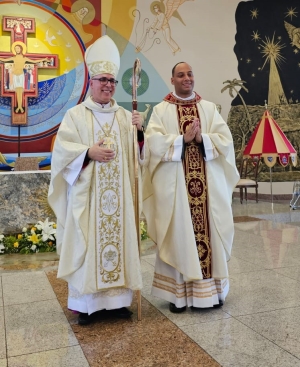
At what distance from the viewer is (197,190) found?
3240 millimetres

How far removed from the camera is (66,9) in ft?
30.2

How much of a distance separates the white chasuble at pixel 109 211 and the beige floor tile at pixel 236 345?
628 mm

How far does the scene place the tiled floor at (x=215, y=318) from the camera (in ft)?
7.97

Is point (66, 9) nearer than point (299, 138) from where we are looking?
Yes

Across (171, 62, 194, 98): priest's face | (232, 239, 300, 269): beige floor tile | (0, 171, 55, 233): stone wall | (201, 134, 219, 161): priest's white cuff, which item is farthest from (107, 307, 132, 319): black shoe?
(0, 171, 55, 233): stone wall

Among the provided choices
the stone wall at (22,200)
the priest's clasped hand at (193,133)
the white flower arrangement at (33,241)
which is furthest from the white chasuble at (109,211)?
the stone wall at (22,200)

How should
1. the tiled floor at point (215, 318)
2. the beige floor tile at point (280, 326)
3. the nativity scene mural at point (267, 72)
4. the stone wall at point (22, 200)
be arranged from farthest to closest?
the nativity scene mural at point (267, 72)
the stone wall at point (22, 200)
the beige floor tile at point (280, 326)
the tiled floor at point (215, 318)

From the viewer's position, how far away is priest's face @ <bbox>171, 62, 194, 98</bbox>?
3227mm

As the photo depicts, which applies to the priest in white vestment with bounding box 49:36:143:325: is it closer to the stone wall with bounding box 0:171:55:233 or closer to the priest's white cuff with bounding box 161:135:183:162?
the priest's white cuff with bounding box 161:135:183:162

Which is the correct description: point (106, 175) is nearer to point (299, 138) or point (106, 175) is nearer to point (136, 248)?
point (136, 248)

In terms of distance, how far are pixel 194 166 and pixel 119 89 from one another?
6607 mm

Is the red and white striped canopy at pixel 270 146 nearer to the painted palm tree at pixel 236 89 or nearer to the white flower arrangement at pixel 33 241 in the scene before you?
the painted palm tree at pixel 236 89

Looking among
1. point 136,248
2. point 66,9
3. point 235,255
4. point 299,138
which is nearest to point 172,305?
point 136,248

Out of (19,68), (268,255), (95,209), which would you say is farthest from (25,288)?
(19,68)
